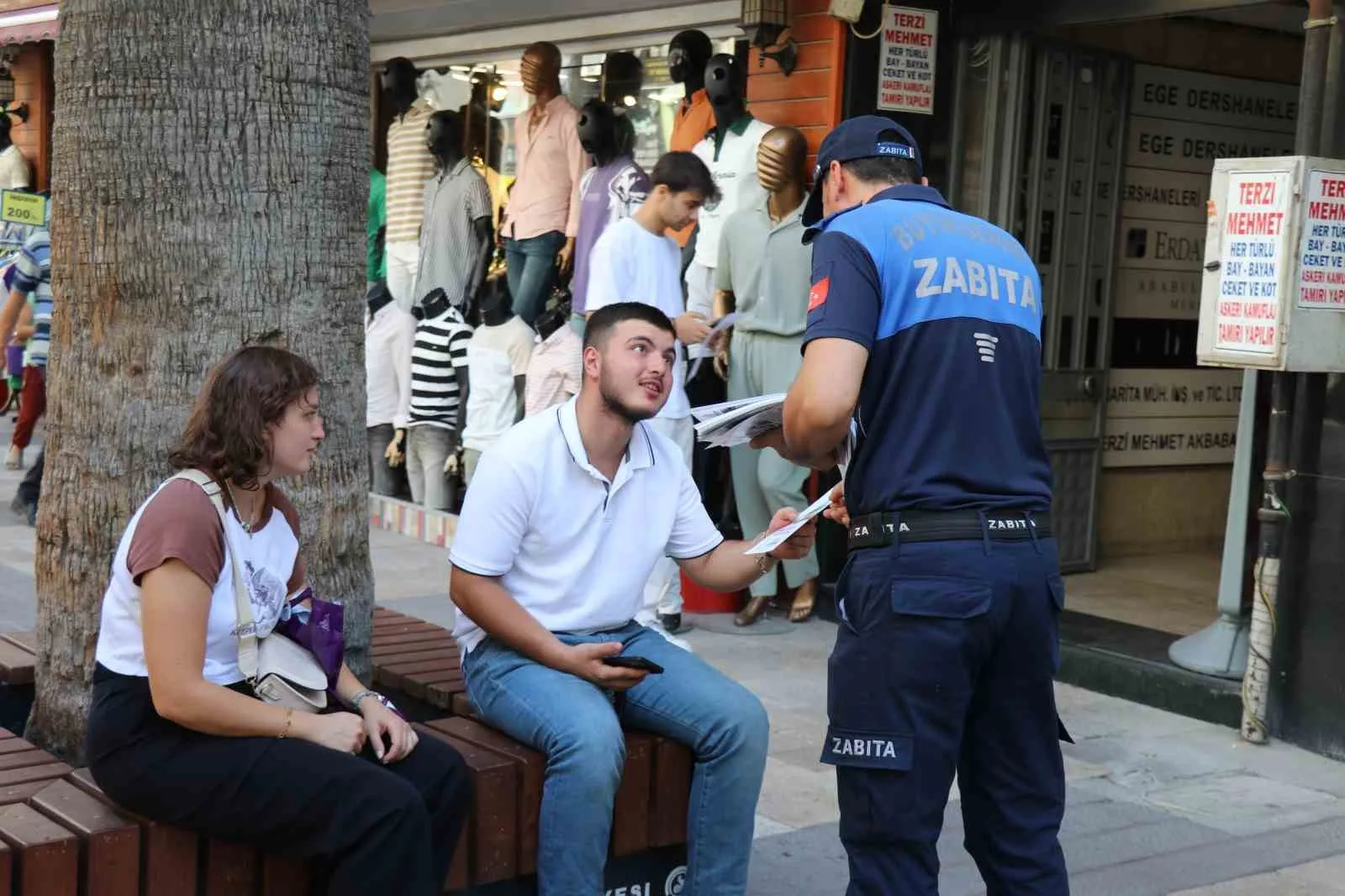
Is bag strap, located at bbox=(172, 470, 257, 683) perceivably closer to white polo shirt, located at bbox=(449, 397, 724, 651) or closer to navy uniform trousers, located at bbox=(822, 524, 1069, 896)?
white polo shirt, located at bbox=(449, 397, 724, 651)

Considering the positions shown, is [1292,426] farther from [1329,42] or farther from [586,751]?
[586,751]

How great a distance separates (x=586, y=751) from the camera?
3324mm

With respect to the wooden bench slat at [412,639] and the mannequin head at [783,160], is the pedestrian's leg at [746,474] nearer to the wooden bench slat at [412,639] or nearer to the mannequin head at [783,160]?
the mannequin head at [783,160]

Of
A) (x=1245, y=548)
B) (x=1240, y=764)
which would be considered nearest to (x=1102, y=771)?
(x=1240, y=764)

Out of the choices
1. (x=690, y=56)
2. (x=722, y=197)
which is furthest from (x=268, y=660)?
(x=690, y=56)

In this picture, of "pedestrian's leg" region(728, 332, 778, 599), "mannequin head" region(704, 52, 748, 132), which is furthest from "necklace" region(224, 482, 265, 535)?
"mannequin head" region(704, 52, 748, 132)

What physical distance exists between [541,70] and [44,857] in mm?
6682

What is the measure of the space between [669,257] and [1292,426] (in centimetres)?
255

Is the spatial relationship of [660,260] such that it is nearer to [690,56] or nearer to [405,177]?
[690,56]

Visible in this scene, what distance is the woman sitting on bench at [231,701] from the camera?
115 inches

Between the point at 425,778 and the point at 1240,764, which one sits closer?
the point at 425,778

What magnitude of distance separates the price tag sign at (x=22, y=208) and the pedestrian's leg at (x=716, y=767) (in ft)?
26.5

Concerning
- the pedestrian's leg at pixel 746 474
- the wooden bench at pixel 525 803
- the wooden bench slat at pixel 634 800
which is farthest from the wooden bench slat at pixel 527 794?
the pedestrian's leg at pixel 746 474

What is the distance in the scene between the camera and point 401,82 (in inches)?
392
